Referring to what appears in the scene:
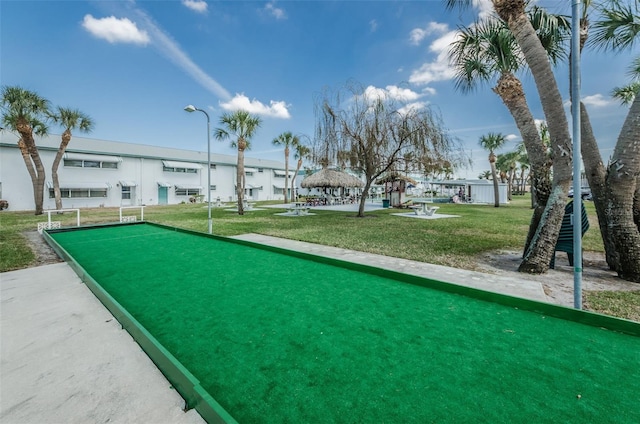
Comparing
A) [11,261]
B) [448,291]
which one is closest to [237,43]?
[11,261]

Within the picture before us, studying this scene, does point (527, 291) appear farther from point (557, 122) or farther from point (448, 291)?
point (557, 122)

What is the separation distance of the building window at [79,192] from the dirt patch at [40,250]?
1966cm

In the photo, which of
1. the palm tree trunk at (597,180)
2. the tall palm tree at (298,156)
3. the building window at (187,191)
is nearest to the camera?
the palm tree trunk at (597,180)

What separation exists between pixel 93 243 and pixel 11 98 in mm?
17253

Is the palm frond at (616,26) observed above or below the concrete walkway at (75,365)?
above

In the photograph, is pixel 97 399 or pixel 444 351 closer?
pixel 97 399

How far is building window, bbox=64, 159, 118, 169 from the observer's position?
26456mm

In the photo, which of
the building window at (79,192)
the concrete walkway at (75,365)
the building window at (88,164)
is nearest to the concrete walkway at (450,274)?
the concrete walkway at (75,365)

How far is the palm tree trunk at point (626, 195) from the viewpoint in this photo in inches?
196

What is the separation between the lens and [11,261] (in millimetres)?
6727

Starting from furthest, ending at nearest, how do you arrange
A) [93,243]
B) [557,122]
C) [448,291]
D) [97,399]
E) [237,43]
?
A: [237,43] < [93,243] < [557,122] < [448,291] < [97,399]

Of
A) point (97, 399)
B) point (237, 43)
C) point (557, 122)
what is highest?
point (237, 43)

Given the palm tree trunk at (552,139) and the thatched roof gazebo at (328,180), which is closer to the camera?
the palm tree trunk at (552,139)

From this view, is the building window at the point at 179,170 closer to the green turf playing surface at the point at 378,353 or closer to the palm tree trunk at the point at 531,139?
the green turf playing surface at the point at 378,353
